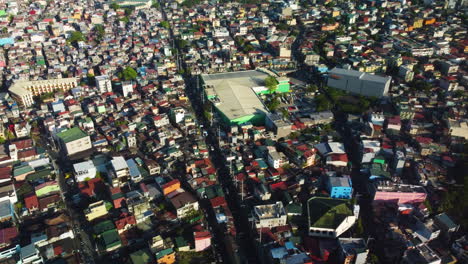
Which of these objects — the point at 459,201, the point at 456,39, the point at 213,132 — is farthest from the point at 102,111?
the point at 456,39

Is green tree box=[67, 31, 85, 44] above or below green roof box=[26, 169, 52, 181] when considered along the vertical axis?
above

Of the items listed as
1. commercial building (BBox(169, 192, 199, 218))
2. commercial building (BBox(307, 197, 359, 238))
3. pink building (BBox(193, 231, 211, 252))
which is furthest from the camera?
commercial building (BBox(169, 192, 199, 218))

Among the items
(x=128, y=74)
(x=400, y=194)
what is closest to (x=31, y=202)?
(x=128, y=74)

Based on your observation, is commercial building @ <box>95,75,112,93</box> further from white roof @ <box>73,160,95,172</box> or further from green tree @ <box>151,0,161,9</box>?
green tree @ <box>151,0,161,9</box>

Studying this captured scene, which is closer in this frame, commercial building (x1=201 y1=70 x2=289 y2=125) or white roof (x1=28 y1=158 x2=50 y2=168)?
white roof (x1=28 y1=158 x2=50 y2=168)

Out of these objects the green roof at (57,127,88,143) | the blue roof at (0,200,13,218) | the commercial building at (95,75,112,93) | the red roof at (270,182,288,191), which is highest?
the commercial building at (95,75,112,93)

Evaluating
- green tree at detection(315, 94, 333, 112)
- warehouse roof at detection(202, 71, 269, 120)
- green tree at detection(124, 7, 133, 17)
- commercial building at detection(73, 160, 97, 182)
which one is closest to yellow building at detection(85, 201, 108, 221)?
commercial building at detection(73, 160, 97, 182)

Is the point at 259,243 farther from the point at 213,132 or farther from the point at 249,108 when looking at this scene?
the point at 249,108

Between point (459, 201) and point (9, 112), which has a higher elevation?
point (9, 112)
